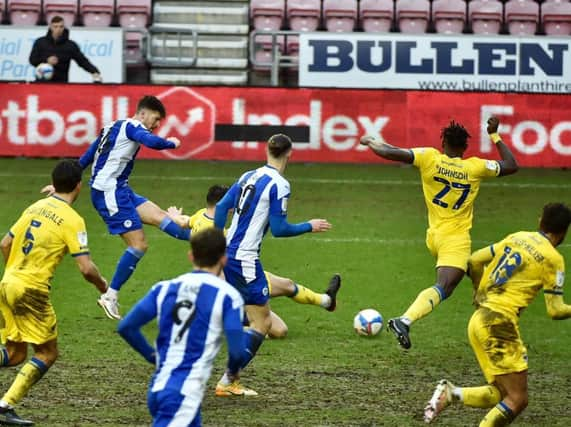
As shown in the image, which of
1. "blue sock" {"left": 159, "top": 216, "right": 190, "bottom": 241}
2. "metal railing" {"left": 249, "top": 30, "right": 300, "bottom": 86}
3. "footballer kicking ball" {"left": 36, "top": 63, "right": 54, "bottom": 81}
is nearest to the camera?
"blue sock" {"left": 159, "top": 216, "right": 190, "bottom": 241}

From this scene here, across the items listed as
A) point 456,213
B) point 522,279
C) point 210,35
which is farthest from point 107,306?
point 210,35

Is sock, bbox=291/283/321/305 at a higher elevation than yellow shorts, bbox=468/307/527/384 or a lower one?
lower

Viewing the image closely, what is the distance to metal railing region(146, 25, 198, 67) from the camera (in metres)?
27.6

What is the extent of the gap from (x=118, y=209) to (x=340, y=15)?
56.6 ft

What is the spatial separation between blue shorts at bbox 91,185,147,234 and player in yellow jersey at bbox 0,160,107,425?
12.6ft

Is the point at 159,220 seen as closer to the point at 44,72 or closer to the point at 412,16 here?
the point at 44,72

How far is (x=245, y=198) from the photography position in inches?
395

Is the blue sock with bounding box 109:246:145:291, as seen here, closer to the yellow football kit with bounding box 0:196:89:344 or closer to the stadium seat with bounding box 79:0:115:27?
the yellow football kit with bounding box 0:196:89:344

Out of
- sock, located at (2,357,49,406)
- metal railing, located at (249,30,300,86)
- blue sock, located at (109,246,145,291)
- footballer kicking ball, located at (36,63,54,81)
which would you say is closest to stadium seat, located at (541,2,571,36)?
metal railing, located at (249,30,300,86)

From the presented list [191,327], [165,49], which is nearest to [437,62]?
[165,49]

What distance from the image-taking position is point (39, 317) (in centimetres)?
902

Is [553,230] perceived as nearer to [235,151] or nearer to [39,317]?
[39,317]

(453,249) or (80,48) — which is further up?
(453,249)

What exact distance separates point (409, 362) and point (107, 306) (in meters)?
3.06
